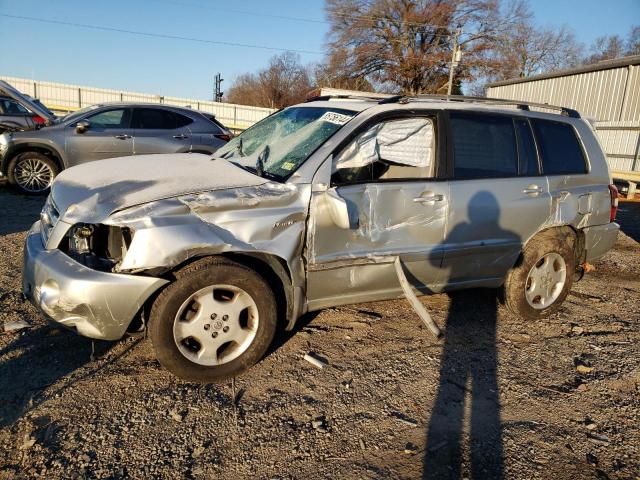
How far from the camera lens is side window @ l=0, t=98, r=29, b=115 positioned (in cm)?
945

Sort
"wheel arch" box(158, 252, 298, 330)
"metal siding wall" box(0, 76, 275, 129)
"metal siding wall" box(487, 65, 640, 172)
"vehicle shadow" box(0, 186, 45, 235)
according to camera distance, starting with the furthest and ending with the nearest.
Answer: "metal siding wall" box(0, 76, 275, 129), "metal siding wall" box(487, 65, 640, 172), "vehicle shadow" box(0, 186, 45, 235), "wheel arch" box(158, 252, 298, 330)

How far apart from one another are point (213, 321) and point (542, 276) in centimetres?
294

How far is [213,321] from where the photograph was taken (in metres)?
3.07

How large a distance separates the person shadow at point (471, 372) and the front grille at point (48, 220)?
8.59 feet

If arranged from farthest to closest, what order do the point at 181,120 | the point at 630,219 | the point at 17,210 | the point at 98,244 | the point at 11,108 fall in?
1. the point at 630,219
2. the point at 11,108
3. the point at 181,120
4. the point at 17,210
5. the point at 98,244

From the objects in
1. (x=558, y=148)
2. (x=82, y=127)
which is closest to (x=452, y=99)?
(x=558, y=148)

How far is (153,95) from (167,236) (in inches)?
1008

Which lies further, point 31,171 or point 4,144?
point 31,171

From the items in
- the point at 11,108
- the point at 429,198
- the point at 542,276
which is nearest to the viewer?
the point at 429,198

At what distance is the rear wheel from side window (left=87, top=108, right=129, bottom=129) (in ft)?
3.21

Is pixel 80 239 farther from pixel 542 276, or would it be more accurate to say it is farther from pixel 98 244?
pixel 542 276

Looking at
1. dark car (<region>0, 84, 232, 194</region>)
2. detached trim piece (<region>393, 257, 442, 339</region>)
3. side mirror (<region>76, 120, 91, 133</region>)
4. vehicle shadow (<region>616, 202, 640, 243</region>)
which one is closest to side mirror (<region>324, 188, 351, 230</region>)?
detached trim piece (<region>393, 257, 442, 339</region>)

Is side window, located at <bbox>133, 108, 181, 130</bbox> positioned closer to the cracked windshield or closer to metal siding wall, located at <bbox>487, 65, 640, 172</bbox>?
the cracked windshield

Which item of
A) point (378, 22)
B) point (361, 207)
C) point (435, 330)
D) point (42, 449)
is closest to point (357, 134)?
point (361, 207)
